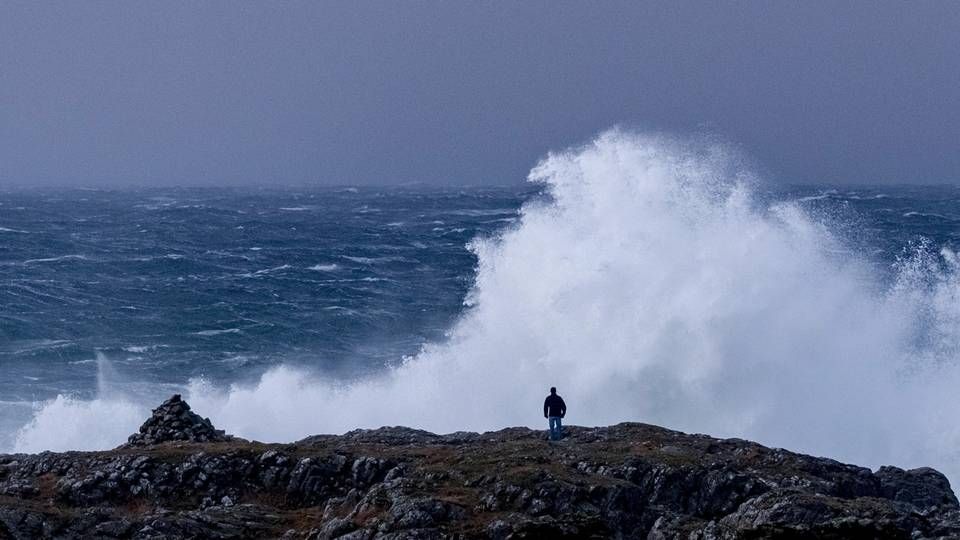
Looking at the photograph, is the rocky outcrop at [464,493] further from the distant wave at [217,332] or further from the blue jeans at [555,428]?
the distant wave at [217,332]

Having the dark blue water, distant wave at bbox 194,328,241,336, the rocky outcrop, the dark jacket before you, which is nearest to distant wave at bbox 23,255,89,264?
the dark blue water

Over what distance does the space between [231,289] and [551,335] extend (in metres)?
23.1

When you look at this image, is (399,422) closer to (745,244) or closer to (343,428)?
(343,428)

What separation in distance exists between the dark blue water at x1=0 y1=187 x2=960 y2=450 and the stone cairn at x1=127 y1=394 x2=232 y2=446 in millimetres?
15717

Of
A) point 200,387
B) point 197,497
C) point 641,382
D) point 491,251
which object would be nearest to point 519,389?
point 641,382

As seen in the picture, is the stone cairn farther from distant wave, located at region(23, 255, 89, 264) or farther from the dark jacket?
distant wave, located at region(23, 255, 89, 264)

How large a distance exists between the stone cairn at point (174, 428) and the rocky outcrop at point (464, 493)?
1.54 ft

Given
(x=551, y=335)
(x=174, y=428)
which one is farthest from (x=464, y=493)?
(x=551, y=335)

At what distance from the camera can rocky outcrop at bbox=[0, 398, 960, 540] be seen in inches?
767

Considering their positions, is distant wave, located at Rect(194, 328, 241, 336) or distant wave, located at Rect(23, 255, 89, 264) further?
distant wave, located at Rect(23, 255, 89, 264)

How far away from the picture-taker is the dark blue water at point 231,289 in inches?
1980

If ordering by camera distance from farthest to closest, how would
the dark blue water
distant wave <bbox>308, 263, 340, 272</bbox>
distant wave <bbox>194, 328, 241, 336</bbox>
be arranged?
distant wave <bbox>308, 263, 340, 272</bbox> → distant wave <bbox>194, 328, 241, 336</bbox> → the dark blue water

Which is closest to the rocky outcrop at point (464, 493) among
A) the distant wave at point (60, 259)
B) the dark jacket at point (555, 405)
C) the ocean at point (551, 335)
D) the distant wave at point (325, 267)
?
the dark jacket at point (555, 405)

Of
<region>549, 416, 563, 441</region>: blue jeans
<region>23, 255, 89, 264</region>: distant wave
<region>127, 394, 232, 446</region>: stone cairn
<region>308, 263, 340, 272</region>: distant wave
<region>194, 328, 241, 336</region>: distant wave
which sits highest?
<region>308, 263, 340, 272</region>: distant wave
